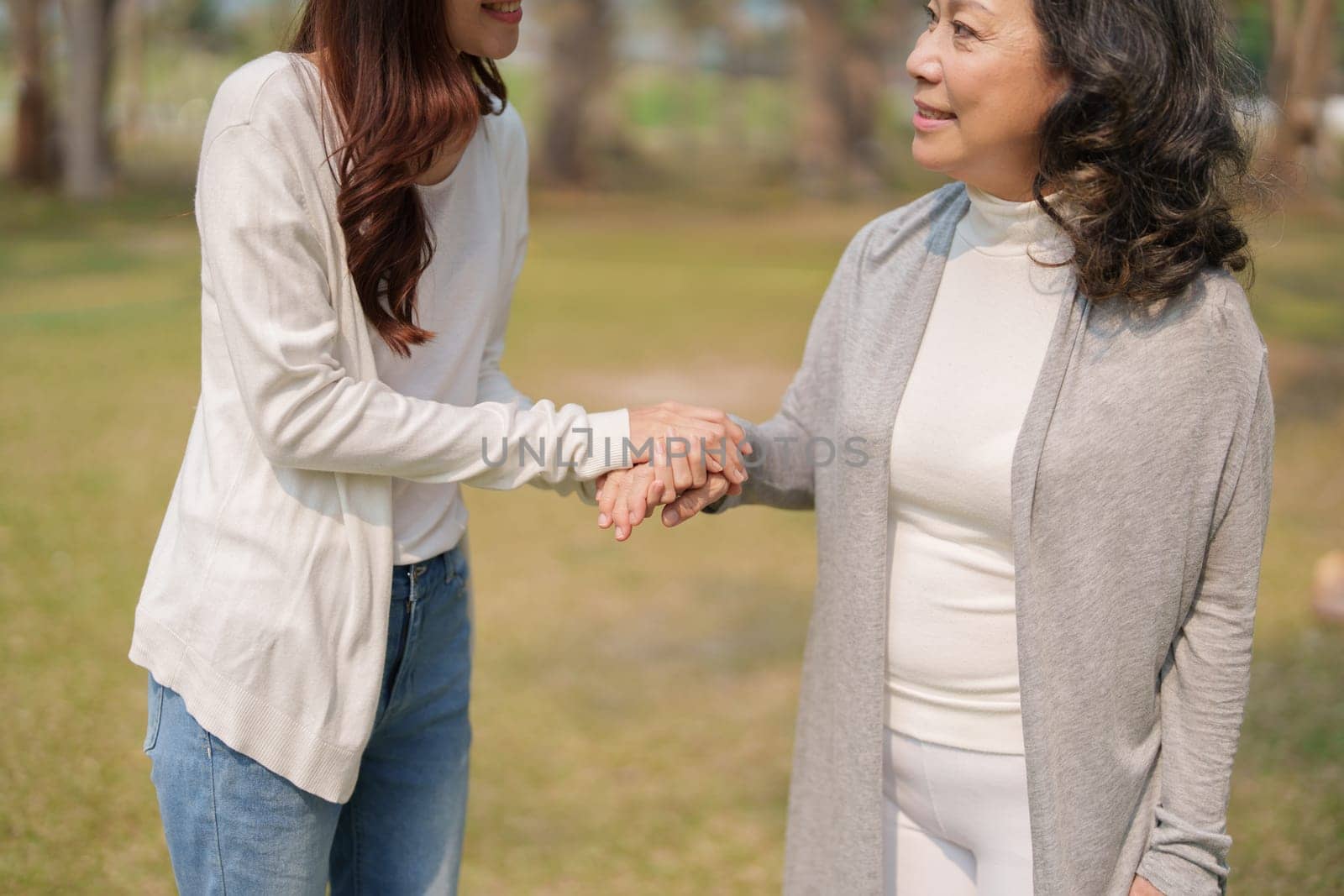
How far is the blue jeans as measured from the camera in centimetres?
173

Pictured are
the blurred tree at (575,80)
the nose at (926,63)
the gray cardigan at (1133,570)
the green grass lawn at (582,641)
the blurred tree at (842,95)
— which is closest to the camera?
the gray cardigan at (1133,570)

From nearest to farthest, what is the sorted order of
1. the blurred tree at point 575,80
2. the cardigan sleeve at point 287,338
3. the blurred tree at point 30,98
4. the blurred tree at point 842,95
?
the cardigan sleeve at point 287,338 < the blurred tree at point 30,98 < the blurred tree at point 575,80 < the blurred tree at point 842,95

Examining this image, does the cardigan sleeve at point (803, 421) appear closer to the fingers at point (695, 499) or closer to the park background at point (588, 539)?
the fingers at point (695, 499)

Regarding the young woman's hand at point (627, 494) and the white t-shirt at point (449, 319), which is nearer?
the white t-shirt at point (449, 319)

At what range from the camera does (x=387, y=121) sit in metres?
1.72

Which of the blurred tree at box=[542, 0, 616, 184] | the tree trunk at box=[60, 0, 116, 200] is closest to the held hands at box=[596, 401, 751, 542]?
the tree trunk at box=[60, 0, 116, 200]

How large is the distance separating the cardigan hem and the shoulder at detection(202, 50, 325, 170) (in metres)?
0.66

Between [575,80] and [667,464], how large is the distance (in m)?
20.8

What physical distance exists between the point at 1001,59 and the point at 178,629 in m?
1.36

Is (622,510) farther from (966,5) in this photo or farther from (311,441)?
(966,5)

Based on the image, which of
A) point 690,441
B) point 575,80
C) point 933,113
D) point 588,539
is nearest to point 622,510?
point 690,441

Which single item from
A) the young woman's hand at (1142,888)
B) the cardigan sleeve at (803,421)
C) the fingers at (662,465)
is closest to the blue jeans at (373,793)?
the fingers at (662,465)

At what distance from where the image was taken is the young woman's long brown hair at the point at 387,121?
1.71 meters

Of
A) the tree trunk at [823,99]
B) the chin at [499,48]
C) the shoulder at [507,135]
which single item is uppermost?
the chin at [499,48]
